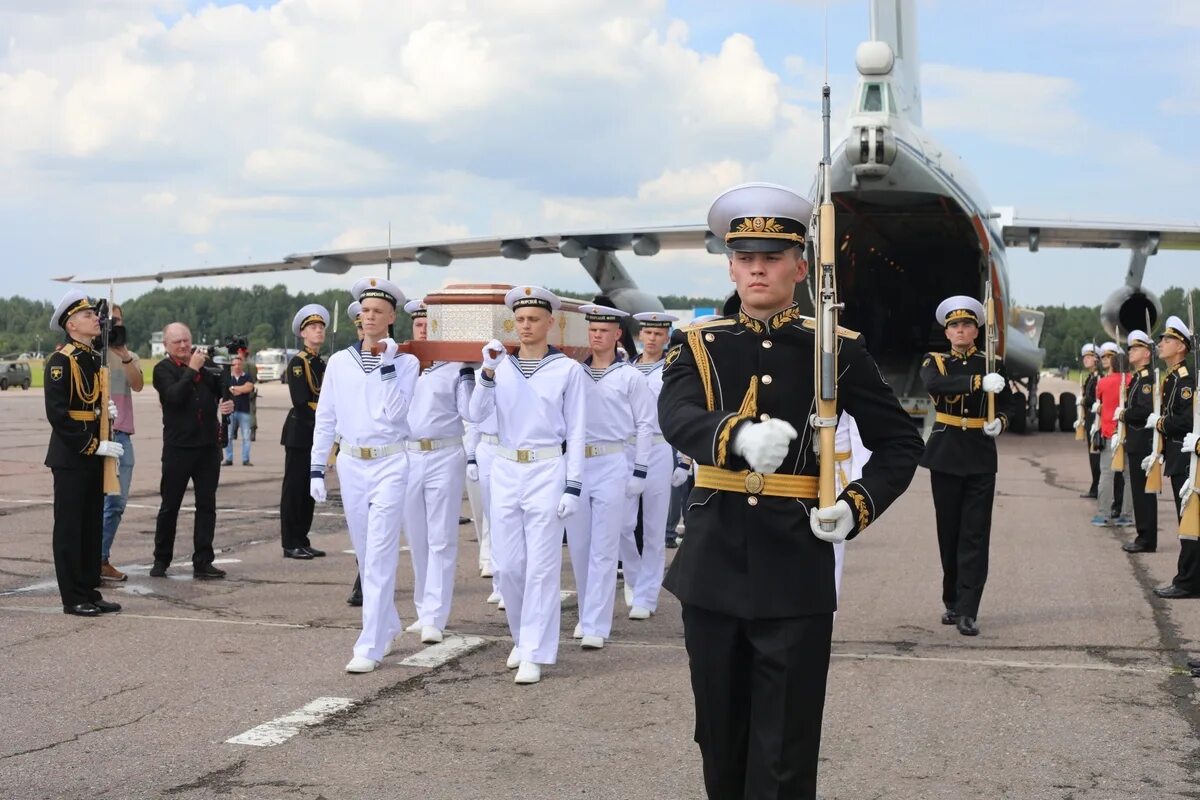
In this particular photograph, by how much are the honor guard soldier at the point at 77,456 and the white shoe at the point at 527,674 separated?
10.2 feet

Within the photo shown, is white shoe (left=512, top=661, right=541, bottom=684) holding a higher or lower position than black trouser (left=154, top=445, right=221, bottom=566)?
lower

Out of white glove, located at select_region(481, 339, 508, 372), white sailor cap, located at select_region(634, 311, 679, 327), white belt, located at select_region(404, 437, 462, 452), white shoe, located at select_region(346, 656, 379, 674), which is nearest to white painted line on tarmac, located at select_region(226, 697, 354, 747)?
white shoe, located at select_region(346, 656, 379, 674)

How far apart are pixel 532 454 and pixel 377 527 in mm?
950

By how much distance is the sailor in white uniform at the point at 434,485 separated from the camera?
25.2ft

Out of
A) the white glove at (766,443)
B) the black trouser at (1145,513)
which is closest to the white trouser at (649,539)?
the black trouser at (1145,513)

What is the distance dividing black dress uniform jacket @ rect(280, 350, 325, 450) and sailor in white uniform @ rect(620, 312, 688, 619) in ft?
10.1

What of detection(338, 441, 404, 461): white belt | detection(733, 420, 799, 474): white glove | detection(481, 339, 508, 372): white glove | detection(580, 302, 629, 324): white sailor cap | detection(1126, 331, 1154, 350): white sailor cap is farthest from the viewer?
detection(1126, 331, 1154, 350): white sailor cap

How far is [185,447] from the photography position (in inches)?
388

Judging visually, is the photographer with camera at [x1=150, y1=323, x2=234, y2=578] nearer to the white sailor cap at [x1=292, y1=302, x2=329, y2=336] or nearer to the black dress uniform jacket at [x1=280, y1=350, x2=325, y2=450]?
the white sailor cap at [x1=292, y1=302, x2=329, y2=336]

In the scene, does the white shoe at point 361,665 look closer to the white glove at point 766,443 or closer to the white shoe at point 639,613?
the white shoe at point 639,613

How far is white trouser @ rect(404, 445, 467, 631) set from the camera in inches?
303

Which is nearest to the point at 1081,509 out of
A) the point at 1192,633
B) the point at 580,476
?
the point at 1192,633

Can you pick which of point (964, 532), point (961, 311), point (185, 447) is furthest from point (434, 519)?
point (961, 311)

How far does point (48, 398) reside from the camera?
328 inches
